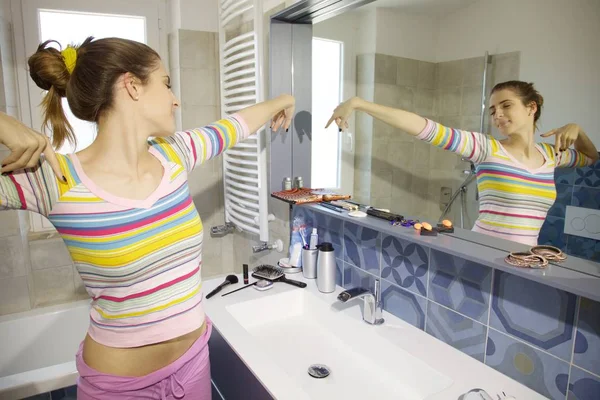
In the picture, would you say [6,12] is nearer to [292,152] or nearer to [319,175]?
[292,152]

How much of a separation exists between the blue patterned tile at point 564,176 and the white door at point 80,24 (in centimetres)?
190

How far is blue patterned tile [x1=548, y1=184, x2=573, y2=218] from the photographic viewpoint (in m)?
0.91

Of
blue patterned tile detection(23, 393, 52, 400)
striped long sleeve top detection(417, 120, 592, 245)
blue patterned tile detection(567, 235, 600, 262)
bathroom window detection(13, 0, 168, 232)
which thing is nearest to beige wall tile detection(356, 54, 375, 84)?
striped long sleeve top detection(417, 120, 592, 245)

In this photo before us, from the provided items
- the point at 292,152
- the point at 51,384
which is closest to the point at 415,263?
the point at 292,152

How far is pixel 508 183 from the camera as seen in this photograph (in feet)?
3.37

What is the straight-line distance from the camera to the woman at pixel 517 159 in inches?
36.0

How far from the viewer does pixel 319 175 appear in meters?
1.80

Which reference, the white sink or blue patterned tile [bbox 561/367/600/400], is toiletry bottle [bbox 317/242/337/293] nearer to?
the white sink

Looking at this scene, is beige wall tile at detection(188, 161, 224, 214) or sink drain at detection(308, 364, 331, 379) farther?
beige wall tile at detection(188, 161, 224, 214)

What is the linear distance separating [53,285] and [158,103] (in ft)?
5.79

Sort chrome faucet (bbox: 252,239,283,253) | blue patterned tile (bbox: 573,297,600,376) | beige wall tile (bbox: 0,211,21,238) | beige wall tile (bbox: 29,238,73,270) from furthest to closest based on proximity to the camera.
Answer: beige wall tile (bbox: 29,238,73,270), beige wall tile (bbox: 0,211,21,238), chrome faucet (bbox: 252,239,283,253), blue patterned tile (bbox: 573,297,600,376)

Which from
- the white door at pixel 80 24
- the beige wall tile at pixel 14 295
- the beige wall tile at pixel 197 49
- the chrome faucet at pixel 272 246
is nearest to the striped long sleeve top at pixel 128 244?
the chrome faucet at pixel 272 246

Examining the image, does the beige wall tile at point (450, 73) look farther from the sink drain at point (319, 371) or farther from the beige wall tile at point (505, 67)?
the sink drain at point (319, 371)

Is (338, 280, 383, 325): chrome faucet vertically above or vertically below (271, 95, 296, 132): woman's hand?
below
